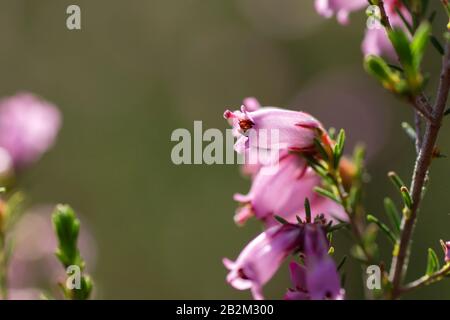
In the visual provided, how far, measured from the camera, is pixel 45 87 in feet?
32.6

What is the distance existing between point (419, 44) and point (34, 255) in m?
2.77

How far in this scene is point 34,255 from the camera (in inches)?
159

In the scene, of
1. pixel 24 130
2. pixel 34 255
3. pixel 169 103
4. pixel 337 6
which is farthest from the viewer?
pixel 169 103

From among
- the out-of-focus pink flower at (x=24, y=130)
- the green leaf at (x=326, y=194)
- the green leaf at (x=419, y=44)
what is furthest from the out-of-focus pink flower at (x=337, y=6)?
the out-of-focus pink flower at (x=24, y=130)

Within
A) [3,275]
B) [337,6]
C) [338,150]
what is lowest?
[3,275]

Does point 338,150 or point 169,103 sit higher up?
point 169,103

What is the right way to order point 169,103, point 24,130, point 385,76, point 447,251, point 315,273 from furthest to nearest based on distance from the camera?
point 169,103 → point 24,130 → point 447,251 → point 315,273 → point 385,76

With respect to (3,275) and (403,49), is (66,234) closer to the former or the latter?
(3,275)

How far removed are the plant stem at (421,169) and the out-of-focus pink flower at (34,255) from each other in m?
2.21

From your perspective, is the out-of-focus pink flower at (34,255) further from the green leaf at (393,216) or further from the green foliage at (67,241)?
the green leaf at (393,216)

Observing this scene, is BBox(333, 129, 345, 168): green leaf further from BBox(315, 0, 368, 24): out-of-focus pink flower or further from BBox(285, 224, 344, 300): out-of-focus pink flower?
BBox(315, 0, 368, 24): out-of-focus pink flower

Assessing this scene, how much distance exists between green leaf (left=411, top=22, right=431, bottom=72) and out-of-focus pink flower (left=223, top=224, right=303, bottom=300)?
542 mm

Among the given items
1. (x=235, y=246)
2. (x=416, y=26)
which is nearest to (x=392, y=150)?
(x=235, y=246)

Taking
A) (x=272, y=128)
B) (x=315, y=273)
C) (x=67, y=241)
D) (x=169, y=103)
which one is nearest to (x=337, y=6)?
(x=272, y=128)
